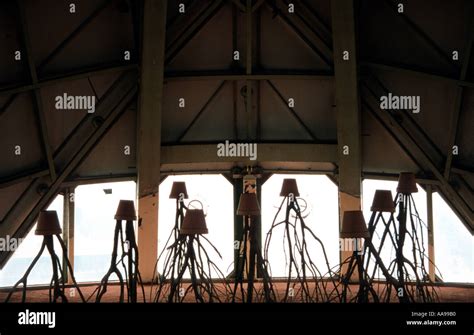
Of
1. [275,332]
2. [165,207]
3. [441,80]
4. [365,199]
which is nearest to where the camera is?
[275,332]

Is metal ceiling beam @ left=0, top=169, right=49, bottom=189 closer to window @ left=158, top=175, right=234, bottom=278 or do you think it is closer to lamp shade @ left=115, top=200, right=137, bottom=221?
window @ left=158, top=175, right=234, bottom=278

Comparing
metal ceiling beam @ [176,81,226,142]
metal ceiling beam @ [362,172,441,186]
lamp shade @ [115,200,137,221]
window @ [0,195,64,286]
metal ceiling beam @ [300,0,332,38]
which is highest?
metal ceiling beam @ [300,0,332,38]

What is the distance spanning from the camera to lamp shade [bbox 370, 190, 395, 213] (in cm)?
495

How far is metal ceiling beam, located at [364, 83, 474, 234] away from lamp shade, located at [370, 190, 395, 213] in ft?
5.72

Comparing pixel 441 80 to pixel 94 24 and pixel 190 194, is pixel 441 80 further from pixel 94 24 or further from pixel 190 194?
pixel 94 24

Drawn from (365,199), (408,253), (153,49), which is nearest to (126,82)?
(153,49)

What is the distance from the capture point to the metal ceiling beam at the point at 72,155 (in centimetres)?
730

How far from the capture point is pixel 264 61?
A: 8.11 metres

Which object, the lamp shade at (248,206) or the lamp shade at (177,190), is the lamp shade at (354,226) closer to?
the lamp shade at (248,206)

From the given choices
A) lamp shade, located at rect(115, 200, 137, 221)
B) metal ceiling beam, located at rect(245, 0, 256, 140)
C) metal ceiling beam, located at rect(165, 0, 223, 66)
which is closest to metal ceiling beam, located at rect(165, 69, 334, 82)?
metal ceiling beam, located at rect(245, 0, 256, 140)

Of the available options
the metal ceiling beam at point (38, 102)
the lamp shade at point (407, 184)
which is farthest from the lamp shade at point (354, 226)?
the metal ceiling beam at point (38, 102)

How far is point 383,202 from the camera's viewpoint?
16.3 feet

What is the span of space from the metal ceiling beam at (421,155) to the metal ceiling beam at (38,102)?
4055mm

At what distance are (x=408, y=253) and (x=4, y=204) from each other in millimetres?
4874
